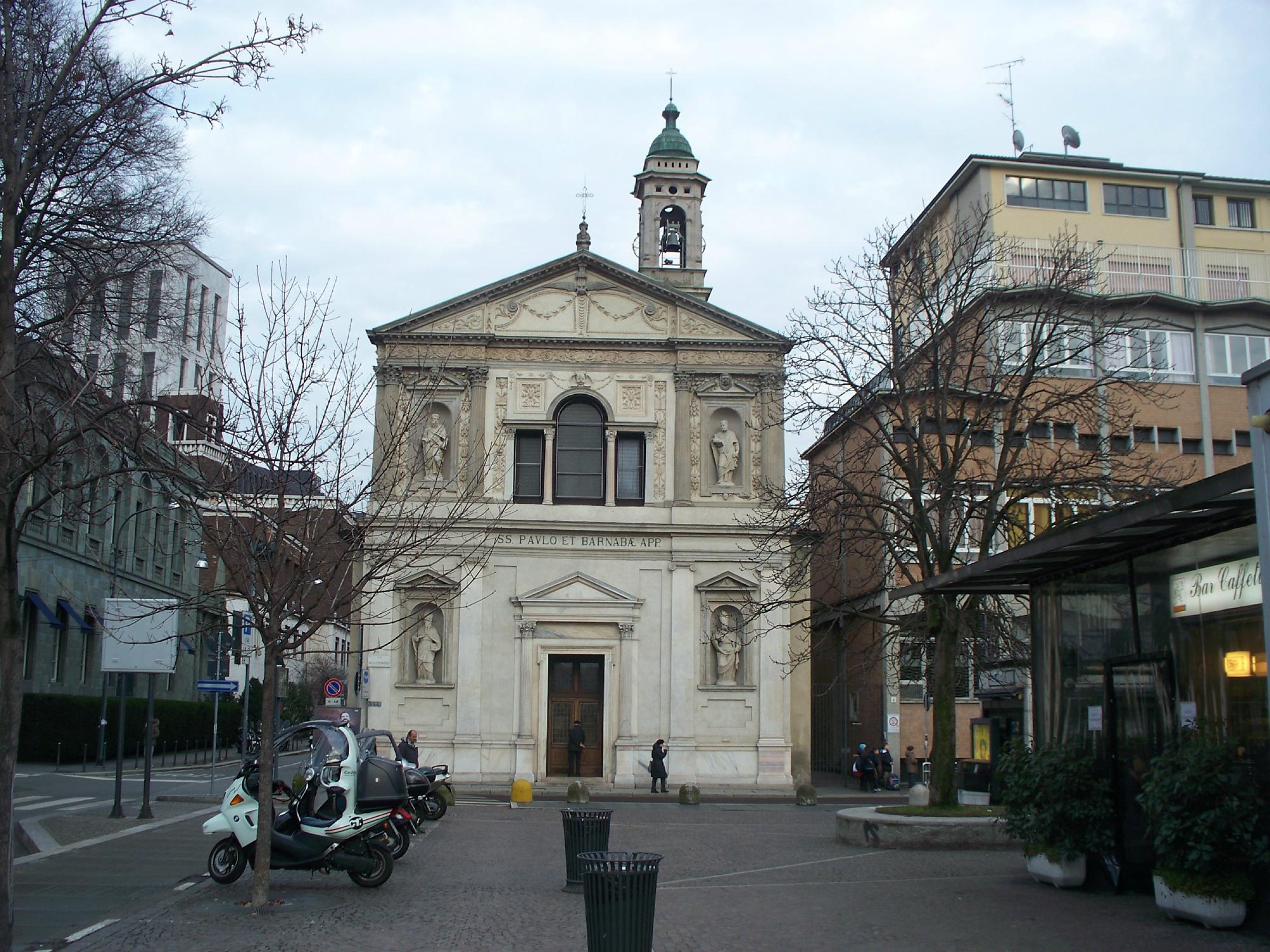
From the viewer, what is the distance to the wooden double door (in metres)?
39.5

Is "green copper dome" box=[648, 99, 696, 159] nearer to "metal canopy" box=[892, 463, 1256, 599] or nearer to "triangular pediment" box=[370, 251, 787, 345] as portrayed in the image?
"triangular pediment" box=[370, 251, 787, 345]

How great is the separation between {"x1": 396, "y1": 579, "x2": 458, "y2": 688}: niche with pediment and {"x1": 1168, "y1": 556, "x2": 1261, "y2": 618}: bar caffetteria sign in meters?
28.4

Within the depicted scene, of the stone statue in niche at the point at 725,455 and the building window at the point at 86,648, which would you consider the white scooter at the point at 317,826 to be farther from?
the building window at the point at 86,648

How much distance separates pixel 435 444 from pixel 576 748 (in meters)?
10.1

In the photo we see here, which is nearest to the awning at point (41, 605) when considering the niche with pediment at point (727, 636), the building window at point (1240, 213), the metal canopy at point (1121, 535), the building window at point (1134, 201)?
the niche with pediment at point (727, 636)

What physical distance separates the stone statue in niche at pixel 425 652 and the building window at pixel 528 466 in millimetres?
4978

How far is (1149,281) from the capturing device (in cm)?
4944

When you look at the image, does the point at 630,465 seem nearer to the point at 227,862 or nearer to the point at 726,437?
the point at 726,437

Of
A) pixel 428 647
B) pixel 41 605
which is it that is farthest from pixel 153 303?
pixel 41 605

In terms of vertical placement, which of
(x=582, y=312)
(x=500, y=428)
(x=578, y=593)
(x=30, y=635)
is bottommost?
(x=30, y=635)

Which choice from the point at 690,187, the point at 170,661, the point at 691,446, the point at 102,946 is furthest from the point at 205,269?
the point at 102,946

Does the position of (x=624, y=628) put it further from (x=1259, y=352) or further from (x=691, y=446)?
(x=1259, y=352)

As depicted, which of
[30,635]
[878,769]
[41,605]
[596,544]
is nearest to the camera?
[596,544]

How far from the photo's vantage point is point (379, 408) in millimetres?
40312
